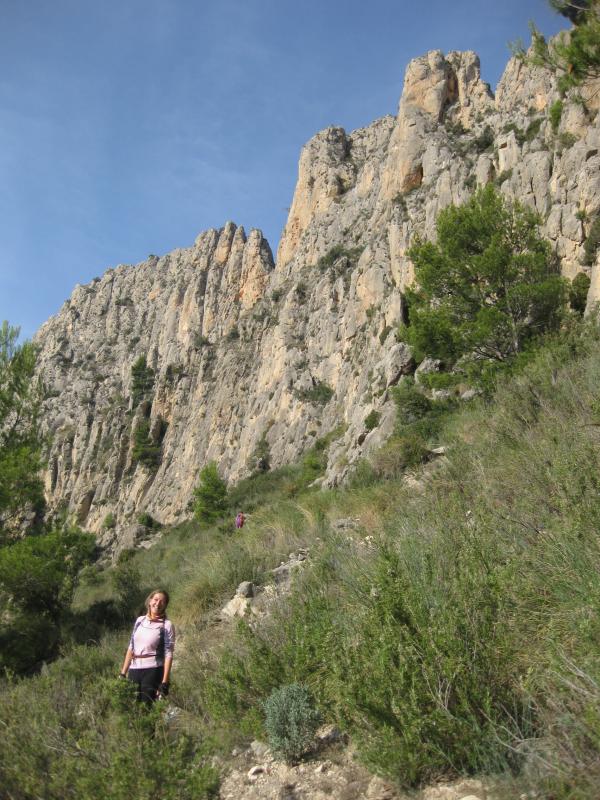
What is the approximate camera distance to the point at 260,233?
67.6 metres

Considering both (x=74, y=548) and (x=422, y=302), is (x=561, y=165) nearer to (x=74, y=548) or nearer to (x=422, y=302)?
(x=422, y=302)

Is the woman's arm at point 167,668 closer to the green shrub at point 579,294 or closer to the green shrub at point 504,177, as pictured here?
the green shrub at point 579,294

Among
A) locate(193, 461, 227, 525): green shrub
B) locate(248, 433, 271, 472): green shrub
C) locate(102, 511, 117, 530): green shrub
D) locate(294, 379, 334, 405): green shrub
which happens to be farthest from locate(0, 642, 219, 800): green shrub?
locate(102, 511, 117, 530): green shrub

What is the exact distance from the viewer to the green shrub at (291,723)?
286 cm

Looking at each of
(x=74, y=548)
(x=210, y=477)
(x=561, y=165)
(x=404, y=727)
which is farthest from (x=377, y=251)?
(x=404, y=727)

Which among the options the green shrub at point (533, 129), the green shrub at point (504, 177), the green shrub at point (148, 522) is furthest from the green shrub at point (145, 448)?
the green shrub at point (533, 129)

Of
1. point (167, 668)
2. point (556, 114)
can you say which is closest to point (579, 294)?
point (556, 114)

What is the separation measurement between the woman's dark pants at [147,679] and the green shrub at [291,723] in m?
1.62

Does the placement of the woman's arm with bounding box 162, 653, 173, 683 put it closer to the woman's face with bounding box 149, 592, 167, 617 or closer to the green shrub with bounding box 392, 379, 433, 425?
the woman's face with bounding box 149, 592, 167, 617

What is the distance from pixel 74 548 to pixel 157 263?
89339 mm

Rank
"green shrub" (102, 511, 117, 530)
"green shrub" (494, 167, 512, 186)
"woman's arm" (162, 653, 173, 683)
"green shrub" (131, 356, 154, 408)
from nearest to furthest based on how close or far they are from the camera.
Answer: "woman's arm" (162, 653, 173, 683) → "green shrub" (494, 167, 512, 186) → "green shrub" (102, 511, 117, 530) → "green shrub" (131, 356, 154, 408)

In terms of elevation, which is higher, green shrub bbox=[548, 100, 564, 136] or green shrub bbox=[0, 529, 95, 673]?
green shrub bbox=[548, 100, 564, 136]

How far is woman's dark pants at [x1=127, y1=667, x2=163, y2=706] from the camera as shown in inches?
162

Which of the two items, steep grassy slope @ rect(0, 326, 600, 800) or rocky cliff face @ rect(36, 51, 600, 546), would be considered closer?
steep grassy slope @ rect(0, 326, 600, 800)
